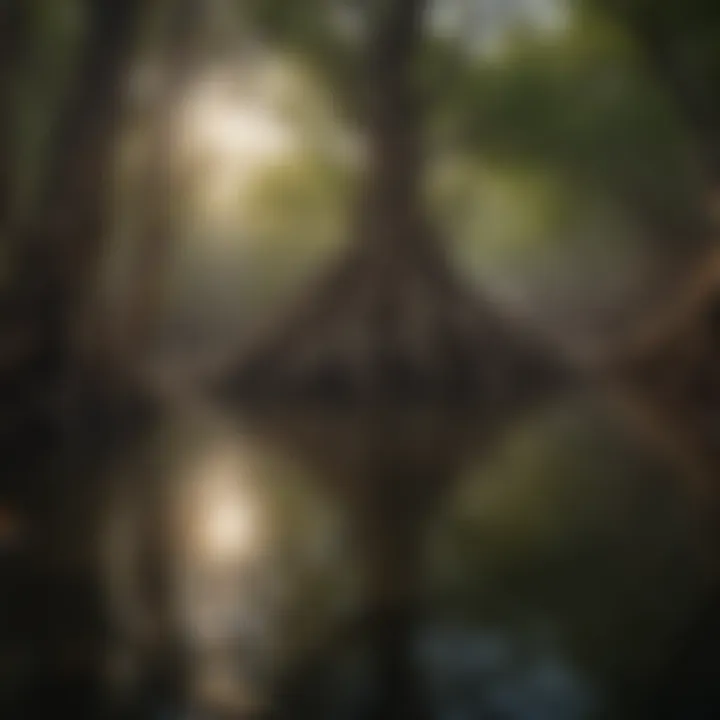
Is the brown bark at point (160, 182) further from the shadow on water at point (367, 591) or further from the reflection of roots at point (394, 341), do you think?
the shadow on water at point (367, 591)

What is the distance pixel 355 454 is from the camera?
262cm

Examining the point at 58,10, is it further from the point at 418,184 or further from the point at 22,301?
the point at 418,184

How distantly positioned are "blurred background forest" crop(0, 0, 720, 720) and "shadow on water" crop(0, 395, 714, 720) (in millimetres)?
12

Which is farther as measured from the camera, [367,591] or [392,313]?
[392,313]

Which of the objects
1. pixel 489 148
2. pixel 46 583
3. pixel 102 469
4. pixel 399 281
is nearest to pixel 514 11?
pixel 489 148

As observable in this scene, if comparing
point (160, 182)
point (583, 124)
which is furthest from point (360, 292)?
point (583, 124)

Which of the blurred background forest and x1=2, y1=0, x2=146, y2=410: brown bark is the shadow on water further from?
x1=2, y1=0, x2=146, y2=410: brown bark

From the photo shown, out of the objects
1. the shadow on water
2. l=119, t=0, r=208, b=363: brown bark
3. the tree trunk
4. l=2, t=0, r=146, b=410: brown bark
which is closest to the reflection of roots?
the tree trunk

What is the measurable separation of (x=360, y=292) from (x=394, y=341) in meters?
0.16

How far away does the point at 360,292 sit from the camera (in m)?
3.34

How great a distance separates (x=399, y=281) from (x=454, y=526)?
1.51 meters

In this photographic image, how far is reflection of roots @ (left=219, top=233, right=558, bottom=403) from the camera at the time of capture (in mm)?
3322

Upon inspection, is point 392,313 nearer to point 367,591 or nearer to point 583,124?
point 583,124

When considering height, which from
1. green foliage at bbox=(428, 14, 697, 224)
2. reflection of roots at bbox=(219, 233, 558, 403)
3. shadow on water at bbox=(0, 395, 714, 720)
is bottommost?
shadow on water at bbox=(0, 395, 714, 720)
